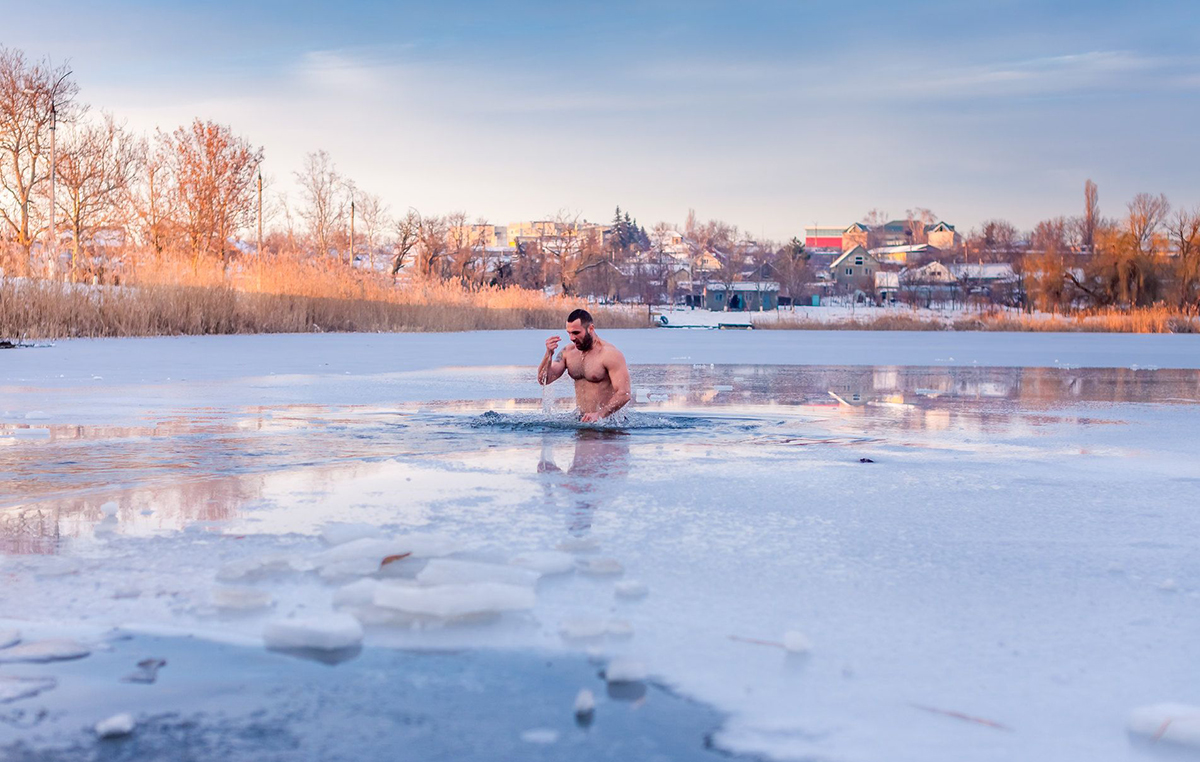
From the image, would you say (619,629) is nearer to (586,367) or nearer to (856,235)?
(586,367)

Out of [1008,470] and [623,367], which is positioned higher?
[623,367]

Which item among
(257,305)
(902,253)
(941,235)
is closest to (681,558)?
(257,305)

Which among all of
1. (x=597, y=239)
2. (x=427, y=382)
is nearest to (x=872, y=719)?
(x=427, y=382)

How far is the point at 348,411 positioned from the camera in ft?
25.0

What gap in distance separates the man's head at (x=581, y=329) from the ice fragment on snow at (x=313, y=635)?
4.43m

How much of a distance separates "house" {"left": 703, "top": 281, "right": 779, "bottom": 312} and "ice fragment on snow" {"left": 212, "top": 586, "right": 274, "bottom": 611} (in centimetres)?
8395

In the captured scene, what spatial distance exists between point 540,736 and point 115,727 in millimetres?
689

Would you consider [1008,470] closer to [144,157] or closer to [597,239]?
[144,157]

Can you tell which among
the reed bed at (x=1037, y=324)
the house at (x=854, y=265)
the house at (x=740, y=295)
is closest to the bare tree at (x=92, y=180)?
the reed bed at (x=1037, y=324)

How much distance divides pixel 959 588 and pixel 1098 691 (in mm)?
773

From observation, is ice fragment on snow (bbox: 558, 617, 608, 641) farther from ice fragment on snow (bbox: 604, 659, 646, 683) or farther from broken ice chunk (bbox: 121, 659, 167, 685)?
broken ice chunk (bbox: 121, 659, 167, 685)

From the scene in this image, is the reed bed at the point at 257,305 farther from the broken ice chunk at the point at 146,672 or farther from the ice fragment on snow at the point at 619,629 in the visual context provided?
the ice fragment on snow at the point at 619,629

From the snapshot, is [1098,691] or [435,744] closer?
[435,744]

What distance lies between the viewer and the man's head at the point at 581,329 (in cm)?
684
